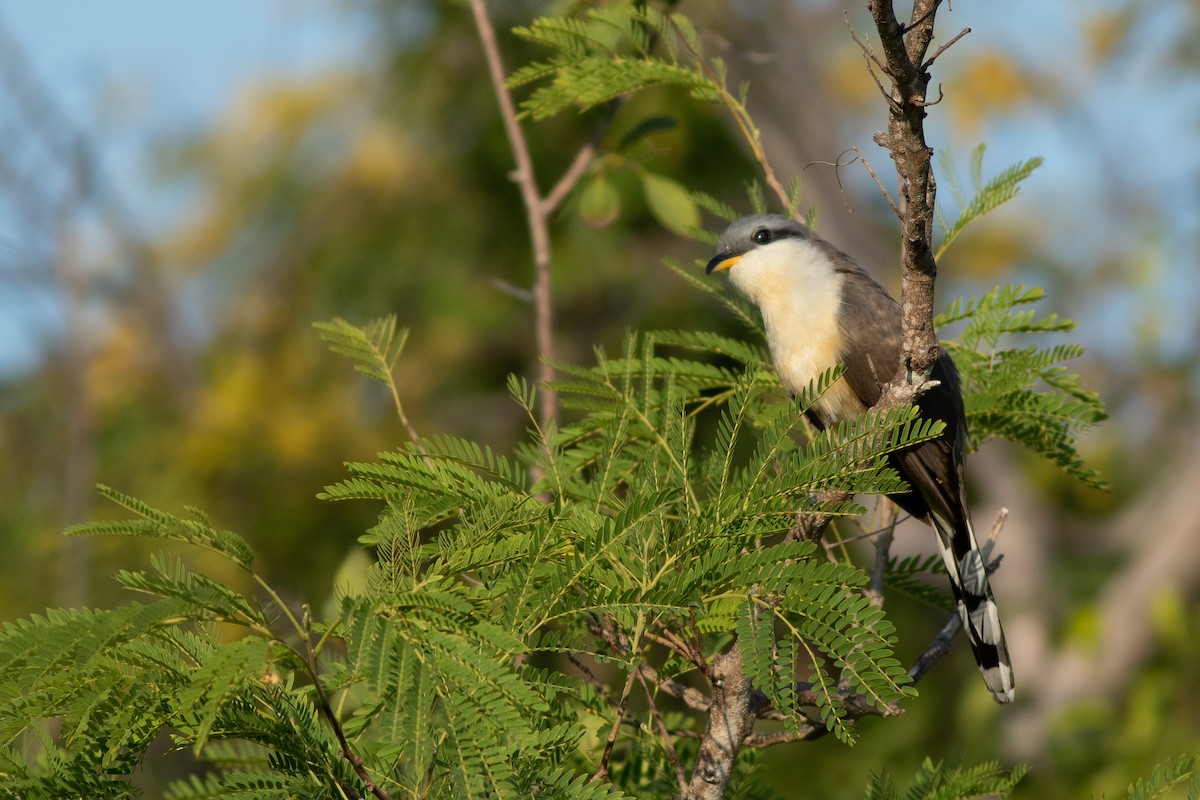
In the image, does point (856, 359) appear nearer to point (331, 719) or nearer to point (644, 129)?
point (644, 129)

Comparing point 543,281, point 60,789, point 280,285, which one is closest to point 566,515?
point 60,789

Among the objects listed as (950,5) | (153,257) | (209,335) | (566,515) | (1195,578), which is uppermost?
(950,5)

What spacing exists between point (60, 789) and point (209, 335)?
973 centimetres

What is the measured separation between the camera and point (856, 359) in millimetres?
4340

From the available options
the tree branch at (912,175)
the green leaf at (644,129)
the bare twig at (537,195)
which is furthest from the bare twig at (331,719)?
the green leaf at (644,129)

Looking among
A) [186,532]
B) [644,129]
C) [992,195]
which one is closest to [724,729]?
[186,532]

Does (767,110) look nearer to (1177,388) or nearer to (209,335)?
(1177,388)

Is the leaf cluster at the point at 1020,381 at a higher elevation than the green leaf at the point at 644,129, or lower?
lower

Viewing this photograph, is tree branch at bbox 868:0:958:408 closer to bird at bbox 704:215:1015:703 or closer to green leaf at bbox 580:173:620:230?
bird at bbox 704:215:1015:703

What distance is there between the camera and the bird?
3807 millimetres

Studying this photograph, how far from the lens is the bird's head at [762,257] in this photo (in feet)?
15.0

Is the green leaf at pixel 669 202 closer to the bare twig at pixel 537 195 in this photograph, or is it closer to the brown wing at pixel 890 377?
the bare twig at pixel 537 195

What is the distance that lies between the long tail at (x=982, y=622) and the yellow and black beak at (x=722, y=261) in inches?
52.3

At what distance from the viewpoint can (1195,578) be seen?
33.2 feet
